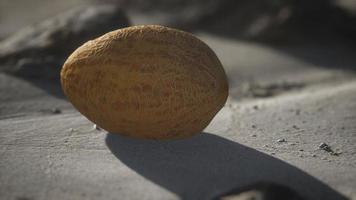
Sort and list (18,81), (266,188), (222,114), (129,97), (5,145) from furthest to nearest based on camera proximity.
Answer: (18,81) → (222,114) → (5,145) → (129,97) → (266,188)

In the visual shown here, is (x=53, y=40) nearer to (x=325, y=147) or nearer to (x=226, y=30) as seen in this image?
(x=226, y=30)

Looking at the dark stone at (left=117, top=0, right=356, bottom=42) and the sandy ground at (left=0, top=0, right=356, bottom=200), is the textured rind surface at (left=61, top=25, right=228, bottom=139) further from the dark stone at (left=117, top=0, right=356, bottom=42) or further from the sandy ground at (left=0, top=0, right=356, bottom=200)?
the dark stone at (left=117, top=0, right=356, bottom=42)

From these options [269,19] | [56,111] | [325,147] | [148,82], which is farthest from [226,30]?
[148,82]

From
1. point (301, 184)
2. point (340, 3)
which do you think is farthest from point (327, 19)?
point (301, 184)

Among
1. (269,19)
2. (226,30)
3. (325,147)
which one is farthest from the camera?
(226,30)

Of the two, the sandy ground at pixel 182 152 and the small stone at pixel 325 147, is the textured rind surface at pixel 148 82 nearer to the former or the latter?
the sandy ground at pixel 182 152

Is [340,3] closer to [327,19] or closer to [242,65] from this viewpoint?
[327,19]
